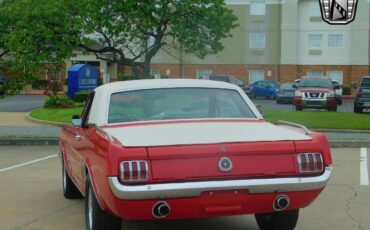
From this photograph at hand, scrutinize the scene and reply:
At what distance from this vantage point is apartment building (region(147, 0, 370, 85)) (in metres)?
52.9

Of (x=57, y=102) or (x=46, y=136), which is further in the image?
(x=57, y=102)

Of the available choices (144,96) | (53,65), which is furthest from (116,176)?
(53,65)

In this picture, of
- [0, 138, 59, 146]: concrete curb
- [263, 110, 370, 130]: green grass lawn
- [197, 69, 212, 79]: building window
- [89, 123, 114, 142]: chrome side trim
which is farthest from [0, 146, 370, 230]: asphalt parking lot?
[197, 69, 212, 79]: building window

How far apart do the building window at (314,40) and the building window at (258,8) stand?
4.60 m

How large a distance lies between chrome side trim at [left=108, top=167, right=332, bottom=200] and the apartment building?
1851 inches

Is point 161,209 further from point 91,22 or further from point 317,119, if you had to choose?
point 91,22

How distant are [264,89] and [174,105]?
39.6 metres

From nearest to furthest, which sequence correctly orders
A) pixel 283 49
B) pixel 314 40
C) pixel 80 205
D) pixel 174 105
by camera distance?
pixel 174 105 → pixel 80 205 → pixel 283 49 → pixel 314 40

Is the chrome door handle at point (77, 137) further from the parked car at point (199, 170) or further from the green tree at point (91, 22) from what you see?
the green tree at point (91, 22)

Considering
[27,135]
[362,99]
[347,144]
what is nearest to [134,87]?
[347,144]

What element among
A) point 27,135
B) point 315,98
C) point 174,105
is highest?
point 174,105

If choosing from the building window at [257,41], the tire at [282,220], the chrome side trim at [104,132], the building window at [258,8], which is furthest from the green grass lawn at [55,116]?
the building window at [258,8]

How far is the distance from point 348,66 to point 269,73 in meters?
6.73

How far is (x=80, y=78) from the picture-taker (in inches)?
1292
